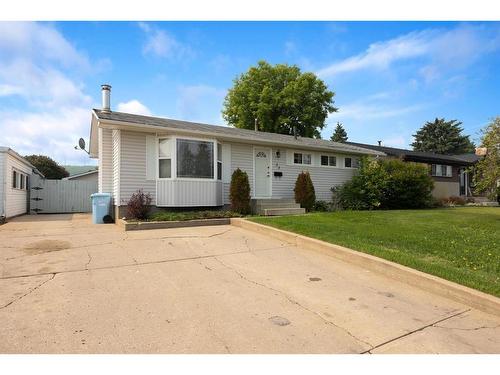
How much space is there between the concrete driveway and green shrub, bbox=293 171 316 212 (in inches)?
280

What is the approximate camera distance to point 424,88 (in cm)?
1291

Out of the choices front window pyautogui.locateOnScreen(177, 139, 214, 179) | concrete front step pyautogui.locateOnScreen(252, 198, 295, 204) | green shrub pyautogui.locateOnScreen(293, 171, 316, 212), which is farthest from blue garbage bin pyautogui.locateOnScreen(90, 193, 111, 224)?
green shrub pyautogui.locateOnScreen(293, 171, 316, 212)

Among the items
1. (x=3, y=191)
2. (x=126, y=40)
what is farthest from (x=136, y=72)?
(x=3, y=191)

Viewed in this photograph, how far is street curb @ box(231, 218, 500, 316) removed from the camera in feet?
13.0

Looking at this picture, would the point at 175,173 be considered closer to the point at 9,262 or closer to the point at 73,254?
the point at 73,254

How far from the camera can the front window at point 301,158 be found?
14844mm

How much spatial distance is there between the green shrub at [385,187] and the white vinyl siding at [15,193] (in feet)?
44.7

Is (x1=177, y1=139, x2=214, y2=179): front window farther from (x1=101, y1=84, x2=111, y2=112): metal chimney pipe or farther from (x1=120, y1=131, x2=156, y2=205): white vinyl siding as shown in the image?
(x1=101, y1=84, x2=111, y2=112): metal chimney pipe

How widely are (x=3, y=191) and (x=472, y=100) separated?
714 inches

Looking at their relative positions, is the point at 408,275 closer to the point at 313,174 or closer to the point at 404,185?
the point at 313,174

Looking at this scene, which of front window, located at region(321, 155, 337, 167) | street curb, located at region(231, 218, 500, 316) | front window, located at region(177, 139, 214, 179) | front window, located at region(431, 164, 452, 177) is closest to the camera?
street curb, located at region(231, 218, 500, 316)

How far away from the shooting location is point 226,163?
42.3 ft

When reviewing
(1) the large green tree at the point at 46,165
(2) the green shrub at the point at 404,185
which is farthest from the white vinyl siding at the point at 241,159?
(1) the large green tree at the point at 46,165

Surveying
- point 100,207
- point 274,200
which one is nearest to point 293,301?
point 100,207
